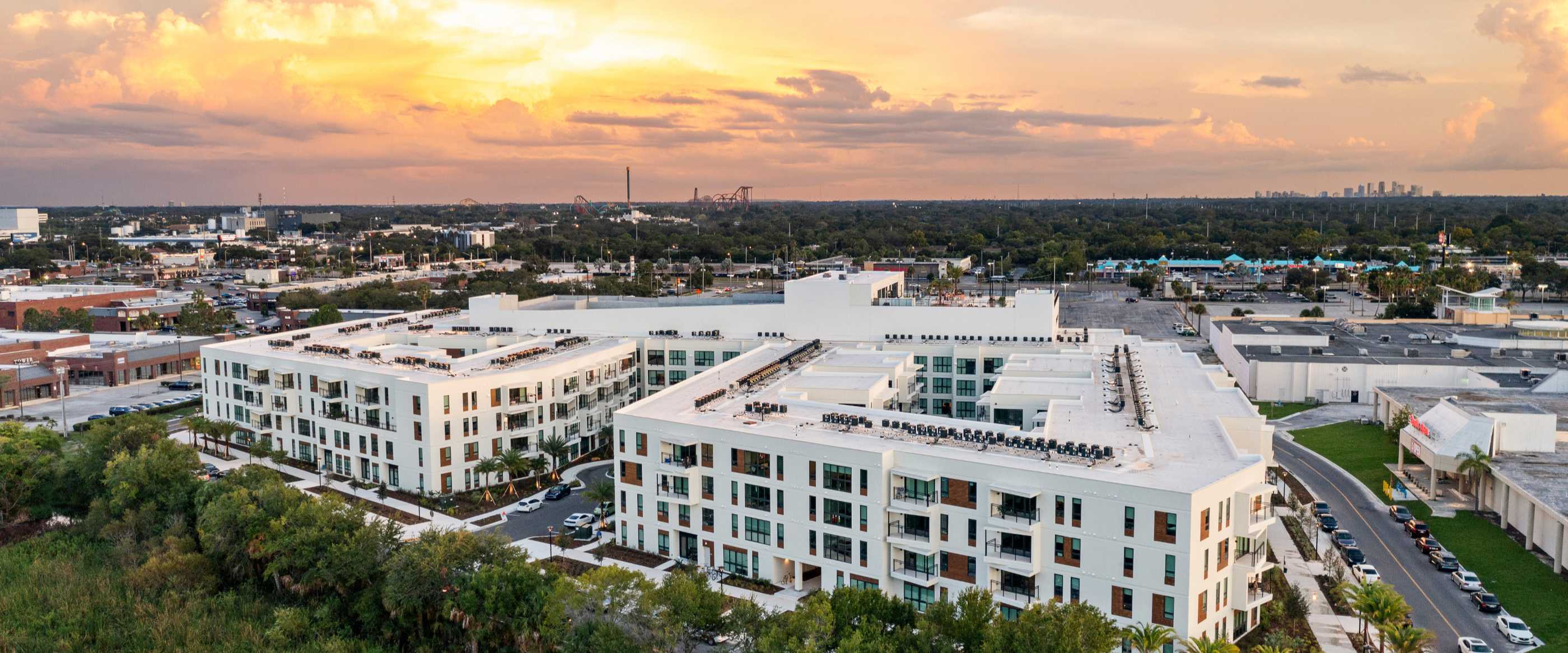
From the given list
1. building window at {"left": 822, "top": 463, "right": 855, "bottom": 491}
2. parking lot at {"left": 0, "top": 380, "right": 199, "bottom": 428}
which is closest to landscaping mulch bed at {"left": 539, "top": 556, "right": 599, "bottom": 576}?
building window at {"left": 822, "top": 463, "right": 855, "bottom": 491}

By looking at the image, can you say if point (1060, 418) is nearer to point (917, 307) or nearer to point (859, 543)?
point (859, 543)

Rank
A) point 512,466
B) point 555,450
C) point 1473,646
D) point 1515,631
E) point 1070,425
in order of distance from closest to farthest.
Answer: point 1473,646 < point 1515,631 < point 1070,425 < point 512,466 < point 555,450

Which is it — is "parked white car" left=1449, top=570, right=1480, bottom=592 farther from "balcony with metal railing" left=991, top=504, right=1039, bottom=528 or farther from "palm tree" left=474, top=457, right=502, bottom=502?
"palm tree" left=474, top=457, right=502, bottom=502

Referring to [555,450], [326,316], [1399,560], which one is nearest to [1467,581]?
[1399,560]

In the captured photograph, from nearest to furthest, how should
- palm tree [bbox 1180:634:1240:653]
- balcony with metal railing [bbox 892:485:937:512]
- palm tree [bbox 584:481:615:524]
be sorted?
1. palm tree [bbox 1180:634:1240:653]
2. balcony with metal railing [bbox 892:485:937:512]
3. palm tree [bbox 584:481:615:524]

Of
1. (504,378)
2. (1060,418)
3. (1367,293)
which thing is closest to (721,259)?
(1367,293)

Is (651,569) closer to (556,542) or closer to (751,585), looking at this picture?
(751,585)
